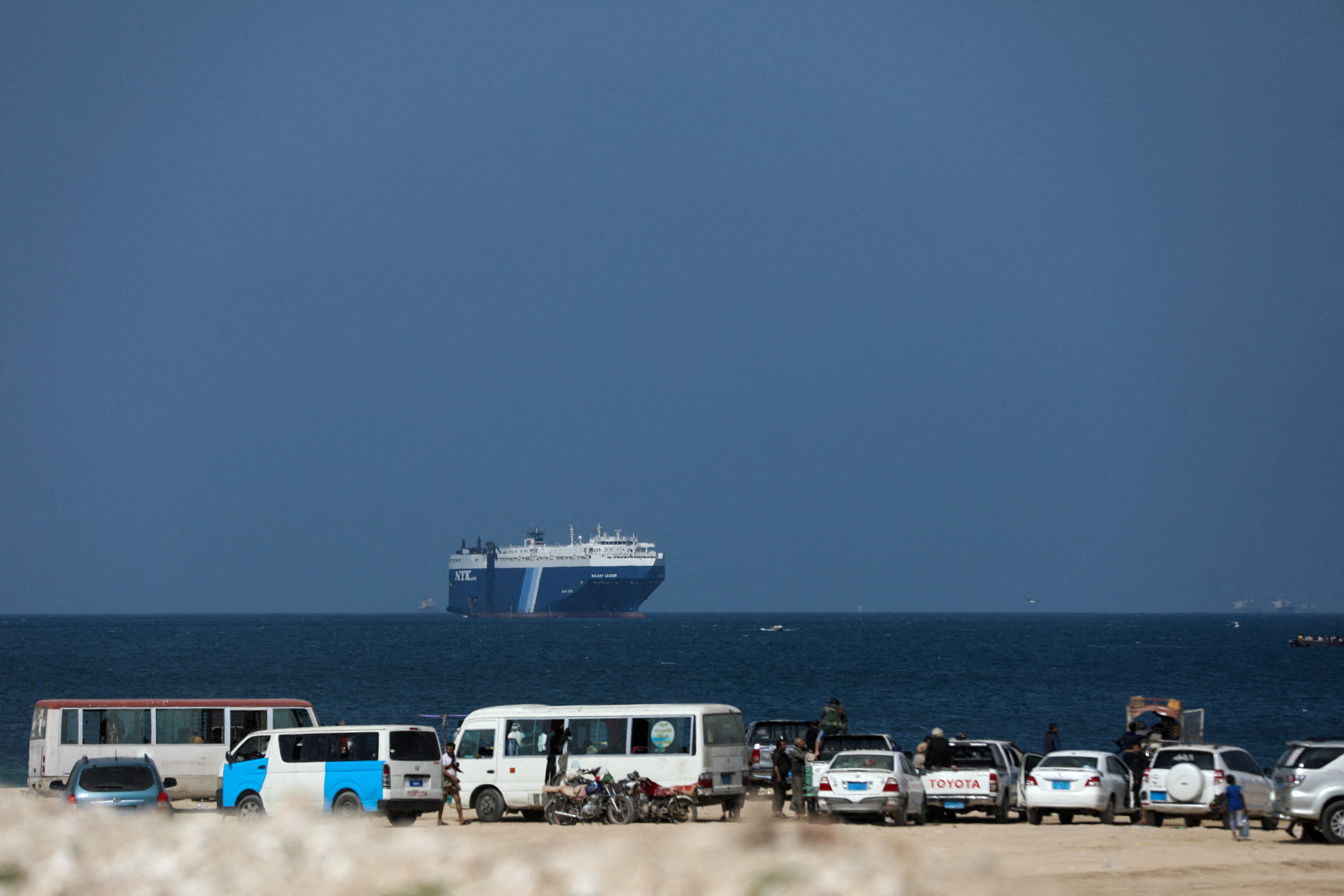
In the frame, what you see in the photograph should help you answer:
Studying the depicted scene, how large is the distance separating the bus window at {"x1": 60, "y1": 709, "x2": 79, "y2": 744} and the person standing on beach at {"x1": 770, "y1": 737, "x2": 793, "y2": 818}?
11.8 metres

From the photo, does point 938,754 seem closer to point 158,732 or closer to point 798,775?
point 798,775

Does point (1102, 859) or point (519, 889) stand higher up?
point (519, 889)

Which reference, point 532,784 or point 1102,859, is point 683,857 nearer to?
point 1102,859

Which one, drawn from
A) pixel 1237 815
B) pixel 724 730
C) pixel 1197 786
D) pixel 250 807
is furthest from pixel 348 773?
pixel 1237 815

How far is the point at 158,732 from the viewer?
25.1 m

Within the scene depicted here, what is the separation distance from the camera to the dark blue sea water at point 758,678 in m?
55.2

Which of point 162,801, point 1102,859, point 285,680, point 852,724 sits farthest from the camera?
point 285,680

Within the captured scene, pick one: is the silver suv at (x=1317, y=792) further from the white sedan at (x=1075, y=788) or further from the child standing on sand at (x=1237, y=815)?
the white sedan at (x=1075, y=788)

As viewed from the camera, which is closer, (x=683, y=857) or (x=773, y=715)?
(x=683, y=857)

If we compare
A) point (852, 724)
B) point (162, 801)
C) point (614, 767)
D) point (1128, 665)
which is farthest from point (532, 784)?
point (1128, 665)

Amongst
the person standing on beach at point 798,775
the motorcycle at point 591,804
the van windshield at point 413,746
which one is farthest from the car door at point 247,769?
the person standing on beach at point 798,775

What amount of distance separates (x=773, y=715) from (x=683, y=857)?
4521cm

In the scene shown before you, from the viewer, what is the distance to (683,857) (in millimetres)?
10211

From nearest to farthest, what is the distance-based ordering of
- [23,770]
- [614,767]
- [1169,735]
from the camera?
[614,767] < [1169,735] < [23,770]
